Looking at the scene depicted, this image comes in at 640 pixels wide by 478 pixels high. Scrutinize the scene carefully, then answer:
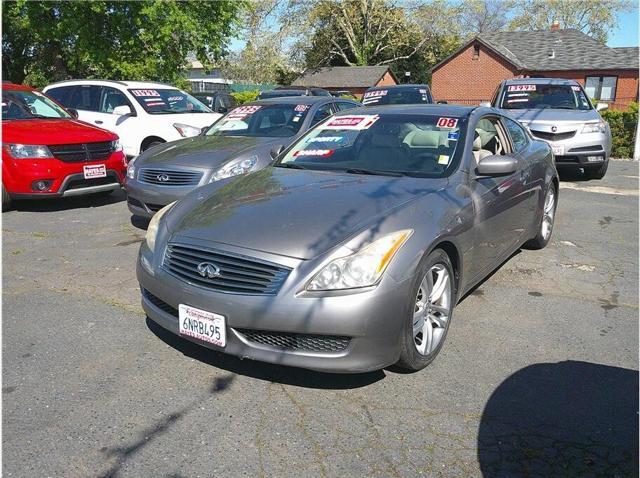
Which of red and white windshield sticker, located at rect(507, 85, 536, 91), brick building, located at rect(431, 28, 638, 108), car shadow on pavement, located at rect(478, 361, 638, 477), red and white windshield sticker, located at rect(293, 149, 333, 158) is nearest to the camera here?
car shadow on pavement, located at rect(478, 361, 638, 477)

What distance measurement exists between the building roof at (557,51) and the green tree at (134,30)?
88.4 ft

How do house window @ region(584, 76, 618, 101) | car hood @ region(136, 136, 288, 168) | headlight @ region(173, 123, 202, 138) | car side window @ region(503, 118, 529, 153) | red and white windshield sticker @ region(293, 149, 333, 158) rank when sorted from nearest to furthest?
red and white windshield sticker @ region(293, 149, 333, 158), car side window @ region(503, 118, 529, 153), car hood @ region(136, 136, 288, 168), headlight @ region(173, 123, 202, 138), house window @ region(584, 76, 618, 101)

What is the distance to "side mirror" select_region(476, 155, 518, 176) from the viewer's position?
13.5ft

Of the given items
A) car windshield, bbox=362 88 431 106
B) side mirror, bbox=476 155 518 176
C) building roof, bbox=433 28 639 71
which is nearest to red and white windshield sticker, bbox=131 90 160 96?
car windshield, bbox=362 88 431 106

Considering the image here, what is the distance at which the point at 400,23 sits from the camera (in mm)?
48188

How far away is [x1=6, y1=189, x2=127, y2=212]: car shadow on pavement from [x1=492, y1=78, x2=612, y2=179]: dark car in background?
714cm

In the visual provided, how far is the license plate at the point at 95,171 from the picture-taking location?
7.77 metres

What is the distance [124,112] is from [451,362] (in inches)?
320

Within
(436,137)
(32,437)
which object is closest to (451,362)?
(436,137)

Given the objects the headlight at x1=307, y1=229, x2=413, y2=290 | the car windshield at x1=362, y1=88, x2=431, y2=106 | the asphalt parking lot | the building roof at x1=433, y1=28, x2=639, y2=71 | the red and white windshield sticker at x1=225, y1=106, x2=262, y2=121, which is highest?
the building roof at x1=433, y1=28, x2=639, y2=71

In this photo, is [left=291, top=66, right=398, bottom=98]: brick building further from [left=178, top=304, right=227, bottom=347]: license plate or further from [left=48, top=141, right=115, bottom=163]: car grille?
[left=178, top=304, right=227, bottom=347]: license plate

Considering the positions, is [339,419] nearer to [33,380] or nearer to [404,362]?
[404,362]

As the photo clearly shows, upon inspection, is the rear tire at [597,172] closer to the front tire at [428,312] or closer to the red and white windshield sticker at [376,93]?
the red and white windshield sticker at [376,93]

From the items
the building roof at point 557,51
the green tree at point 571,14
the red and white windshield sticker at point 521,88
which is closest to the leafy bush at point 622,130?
the red and white windshield sticker at point 521,88
